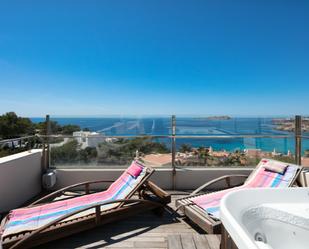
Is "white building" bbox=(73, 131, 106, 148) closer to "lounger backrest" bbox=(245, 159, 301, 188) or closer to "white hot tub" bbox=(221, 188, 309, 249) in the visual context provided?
"lounger backrest" bbox=(245, 159, 301, 188)

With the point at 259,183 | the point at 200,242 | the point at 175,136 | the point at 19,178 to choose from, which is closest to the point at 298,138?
the point at 259,183

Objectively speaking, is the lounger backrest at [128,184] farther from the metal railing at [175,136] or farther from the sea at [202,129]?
the sea at [202,129]

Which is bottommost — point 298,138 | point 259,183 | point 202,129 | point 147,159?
point 259,183

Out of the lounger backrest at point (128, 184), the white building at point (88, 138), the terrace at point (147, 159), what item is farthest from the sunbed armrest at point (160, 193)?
the white building at point (88, 138)

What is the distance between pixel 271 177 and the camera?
135 inches

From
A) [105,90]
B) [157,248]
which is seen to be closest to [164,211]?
[157,248]

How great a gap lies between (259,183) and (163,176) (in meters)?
1.97

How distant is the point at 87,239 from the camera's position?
2570mm

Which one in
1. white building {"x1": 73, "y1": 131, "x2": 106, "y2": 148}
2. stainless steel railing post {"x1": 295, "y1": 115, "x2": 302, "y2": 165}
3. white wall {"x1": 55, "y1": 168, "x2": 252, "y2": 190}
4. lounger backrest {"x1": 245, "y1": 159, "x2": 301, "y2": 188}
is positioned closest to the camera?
lounger backrest {"x1": 245, "y1": 159, "x2": 301, "y2": 188}

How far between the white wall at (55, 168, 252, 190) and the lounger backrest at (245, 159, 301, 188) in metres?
0.98

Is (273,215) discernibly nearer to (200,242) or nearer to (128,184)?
(200,242)

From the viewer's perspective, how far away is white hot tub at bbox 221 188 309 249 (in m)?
1.77

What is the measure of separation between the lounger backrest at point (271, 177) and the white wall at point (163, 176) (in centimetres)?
98

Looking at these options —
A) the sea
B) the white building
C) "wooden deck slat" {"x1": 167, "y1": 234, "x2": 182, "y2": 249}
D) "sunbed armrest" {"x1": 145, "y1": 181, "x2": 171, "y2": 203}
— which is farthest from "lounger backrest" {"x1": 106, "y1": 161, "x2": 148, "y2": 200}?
the white building
